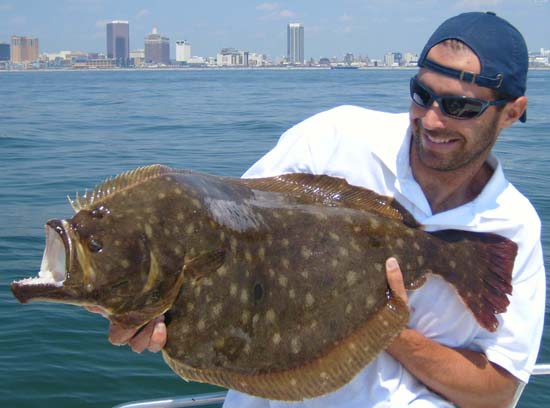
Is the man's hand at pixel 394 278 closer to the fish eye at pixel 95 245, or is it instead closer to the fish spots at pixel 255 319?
the fish spots at pixel 255 319

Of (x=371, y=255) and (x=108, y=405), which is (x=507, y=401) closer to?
(x=371, y=255)

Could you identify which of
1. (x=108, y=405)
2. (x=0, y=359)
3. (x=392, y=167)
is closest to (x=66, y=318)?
(x=0, y=359)

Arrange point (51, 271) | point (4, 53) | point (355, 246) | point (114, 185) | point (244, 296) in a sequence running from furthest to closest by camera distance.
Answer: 1. point (4, 53)
2. point (355, 246)
3. point (244, 296)
4. point (114, 185)
5. point (51, 271)

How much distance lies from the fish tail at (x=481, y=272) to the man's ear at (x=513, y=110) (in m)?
0.59

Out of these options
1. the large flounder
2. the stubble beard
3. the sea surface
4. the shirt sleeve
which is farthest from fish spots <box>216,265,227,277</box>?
the sea surface

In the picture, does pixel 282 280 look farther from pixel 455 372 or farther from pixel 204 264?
pixel 455 372

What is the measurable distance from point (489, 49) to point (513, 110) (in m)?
0.36

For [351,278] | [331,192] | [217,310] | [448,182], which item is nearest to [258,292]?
[217,310]

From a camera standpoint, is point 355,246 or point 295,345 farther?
point 355,246

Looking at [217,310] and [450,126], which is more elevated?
[450,126]

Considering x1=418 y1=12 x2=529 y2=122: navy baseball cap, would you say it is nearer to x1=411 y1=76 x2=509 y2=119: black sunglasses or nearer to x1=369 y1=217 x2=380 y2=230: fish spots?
x1=411 y1=76 x2=509 y2=119: black sunglasses

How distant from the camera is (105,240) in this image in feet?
7.43

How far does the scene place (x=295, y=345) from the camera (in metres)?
2.63

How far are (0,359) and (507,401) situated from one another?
554 cm
